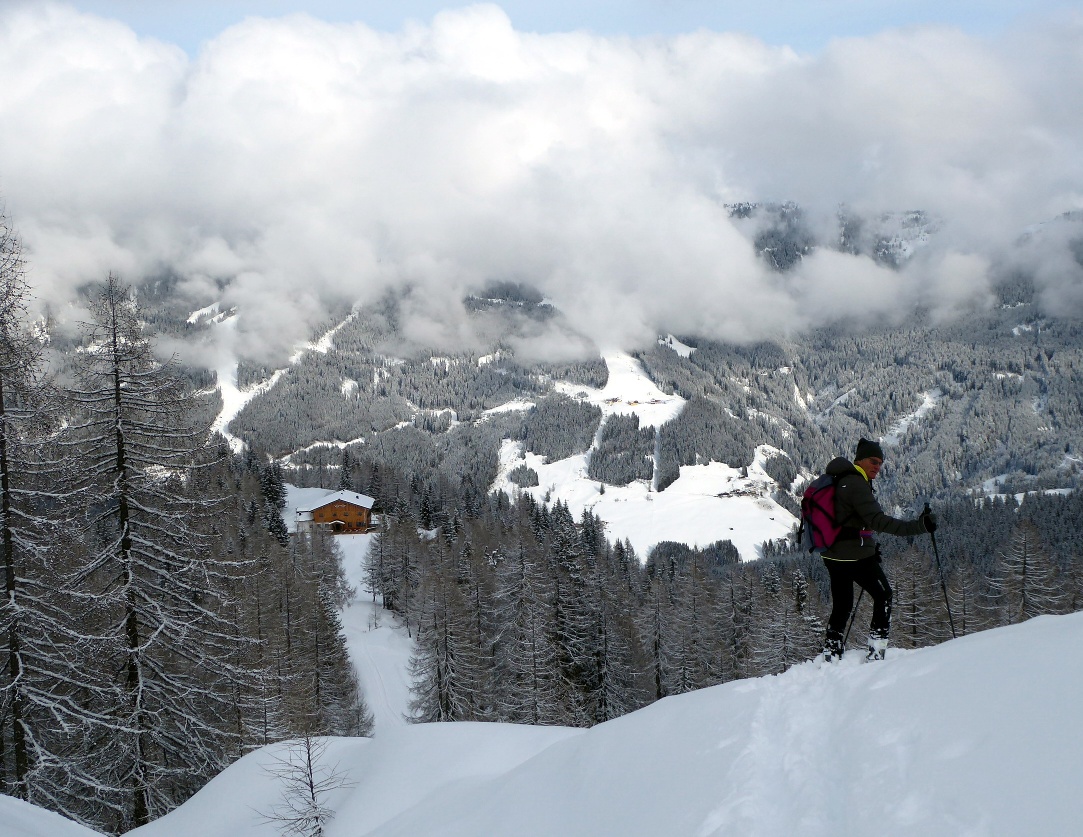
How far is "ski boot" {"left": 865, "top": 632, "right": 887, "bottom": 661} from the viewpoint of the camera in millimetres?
7867

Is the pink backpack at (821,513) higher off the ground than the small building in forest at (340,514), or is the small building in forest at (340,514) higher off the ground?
the pink backpack at (821,513)

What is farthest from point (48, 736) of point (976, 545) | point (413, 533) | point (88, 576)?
point (976, 545)

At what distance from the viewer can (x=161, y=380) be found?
559 inches

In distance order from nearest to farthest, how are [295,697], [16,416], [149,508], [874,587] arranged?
[874,587] → [16,416] → [149,508] → [295,697]

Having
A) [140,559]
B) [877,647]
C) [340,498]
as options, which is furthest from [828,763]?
[340,498]

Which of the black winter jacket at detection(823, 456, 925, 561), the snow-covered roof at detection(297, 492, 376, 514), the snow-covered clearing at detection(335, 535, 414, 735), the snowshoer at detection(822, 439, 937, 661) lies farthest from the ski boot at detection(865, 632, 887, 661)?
the snow-covered roof at detection(297, 492, 376, 514)

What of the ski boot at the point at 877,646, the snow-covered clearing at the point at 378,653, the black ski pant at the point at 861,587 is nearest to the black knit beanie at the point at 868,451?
the black ski pant at the point at 861,587

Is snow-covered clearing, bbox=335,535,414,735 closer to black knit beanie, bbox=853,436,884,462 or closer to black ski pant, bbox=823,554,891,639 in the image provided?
black ski pant, bbox=823,554,891,639

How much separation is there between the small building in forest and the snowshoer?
94399mm

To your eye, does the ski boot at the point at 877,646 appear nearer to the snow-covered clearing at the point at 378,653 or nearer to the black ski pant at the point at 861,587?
the black ski pant at the point at 861,587

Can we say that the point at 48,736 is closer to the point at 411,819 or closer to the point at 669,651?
the point at 411,819

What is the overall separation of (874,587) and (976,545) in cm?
11101

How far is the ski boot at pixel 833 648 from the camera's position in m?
8.29

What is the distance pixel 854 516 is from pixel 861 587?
100cm
